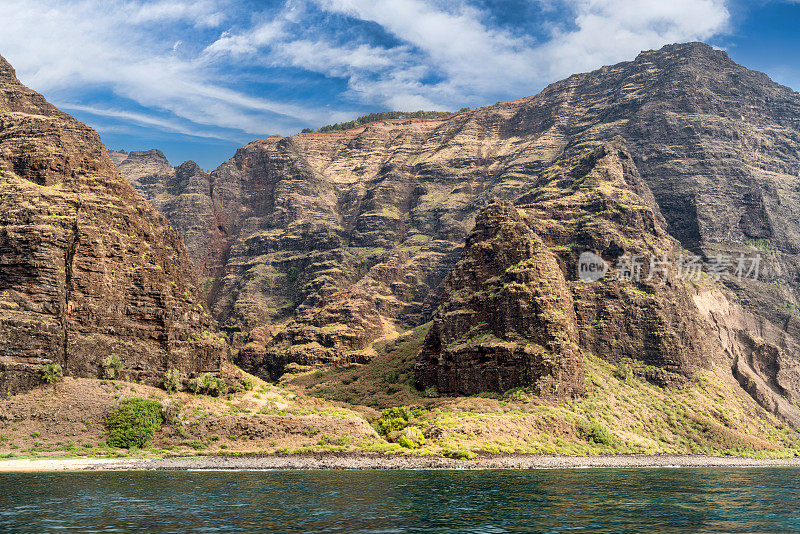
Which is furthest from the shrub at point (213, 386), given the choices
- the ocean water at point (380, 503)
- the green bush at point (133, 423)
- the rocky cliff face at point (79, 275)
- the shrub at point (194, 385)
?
the ocean water at point (380, 503)

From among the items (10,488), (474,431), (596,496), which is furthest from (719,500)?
(10,488)

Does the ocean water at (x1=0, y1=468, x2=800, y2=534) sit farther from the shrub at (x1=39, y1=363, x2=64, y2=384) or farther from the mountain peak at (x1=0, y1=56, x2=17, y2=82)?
the mountain peak at (x1=0, y1=56, x2=17, y2=82)

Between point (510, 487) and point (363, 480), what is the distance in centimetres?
1805

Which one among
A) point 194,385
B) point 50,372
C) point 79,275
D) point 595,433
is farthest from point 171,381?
point 595,433

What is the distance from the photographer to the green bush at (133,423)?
320 ft

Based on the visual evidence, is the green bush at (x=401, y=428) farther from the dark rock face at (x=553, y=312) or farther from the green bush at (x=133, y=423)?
the green bush at (x=133, y=423)

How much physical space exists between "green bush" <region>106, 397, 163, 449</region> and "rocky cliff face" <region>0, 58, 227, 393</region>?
7501mm

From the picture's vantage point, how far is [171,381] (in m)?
110

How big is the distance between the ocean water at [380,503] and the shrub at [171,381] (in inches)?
984

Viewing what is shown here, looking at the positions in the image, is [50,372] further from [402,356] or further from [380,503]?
[402,356]

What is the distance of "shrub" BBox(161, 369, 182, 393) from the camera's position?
109m

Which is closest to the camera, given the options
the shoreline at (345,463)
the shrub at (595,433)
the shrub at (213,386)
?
the shoreline at (345,463)

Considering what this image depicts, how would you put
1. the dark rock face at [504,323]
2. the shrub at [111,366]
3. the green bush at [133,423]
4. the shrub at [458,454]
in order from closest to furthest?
the green bush at [133,423] < the shrub at [111,366] < the shrub at [458,454] < the dark rock face at [504,323]

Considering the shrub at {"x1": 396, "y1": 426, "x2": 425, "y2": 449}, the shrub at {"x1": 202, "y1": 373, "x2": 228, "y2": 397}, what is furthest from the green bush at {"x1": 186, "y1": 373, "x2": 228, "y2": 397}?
the shrub at {"x1": 396, "y1": 426, "x2": 425, "y2": 449}
